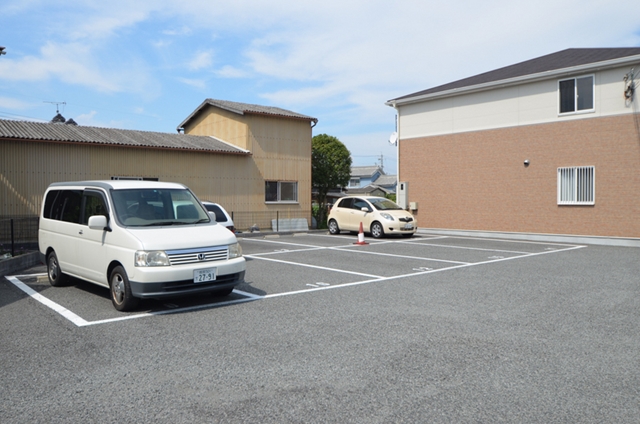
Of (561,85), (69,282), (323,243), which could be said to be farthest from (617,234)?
(69,282)

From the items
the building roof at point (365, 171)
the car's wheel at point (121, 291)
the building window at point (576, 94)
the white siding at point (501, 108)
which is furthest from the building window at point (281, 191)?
the building roof at point (365, 171)

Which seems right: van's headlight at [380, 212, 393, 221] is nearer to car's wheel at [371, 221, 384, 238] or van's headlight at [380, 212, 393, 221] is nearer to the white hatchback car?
the white hatchback car

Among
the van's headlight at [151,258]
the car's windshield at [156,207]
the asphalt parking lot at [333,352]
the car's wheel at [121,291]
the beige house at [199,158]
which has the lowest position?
the asphalt parking lot at [333,352]

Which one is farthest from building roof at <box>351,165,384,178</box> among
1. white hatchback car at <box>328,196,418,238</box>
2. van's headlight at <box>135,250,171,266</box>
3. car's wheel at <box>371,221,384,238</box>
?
van's headlight at <box>135,250,171,266</box>

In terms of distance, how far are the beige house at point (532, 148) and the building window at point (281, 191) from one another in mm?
4854

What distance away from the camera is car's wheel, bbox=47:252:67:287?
845 centimetres

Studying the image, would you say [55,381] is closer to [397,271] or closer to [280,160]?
[397,271]

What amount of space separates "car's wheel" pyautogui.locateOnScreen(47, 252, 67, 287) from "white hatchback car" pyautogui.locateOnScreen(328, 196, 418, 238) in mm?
10848

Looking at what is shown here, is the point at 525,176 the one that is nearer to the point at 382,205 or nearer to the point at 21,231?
the point at 382,205

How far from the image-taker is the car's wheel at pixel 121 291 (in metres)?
6.62

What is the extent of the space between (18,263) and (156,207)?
545 centimetres

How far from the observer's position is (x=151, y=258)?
657 cm

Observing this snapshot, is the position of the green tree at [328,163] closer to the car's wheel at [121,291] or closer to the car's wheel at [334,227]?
the car's wheel at [334,227]

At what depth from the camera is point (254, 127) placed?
72.5ft
